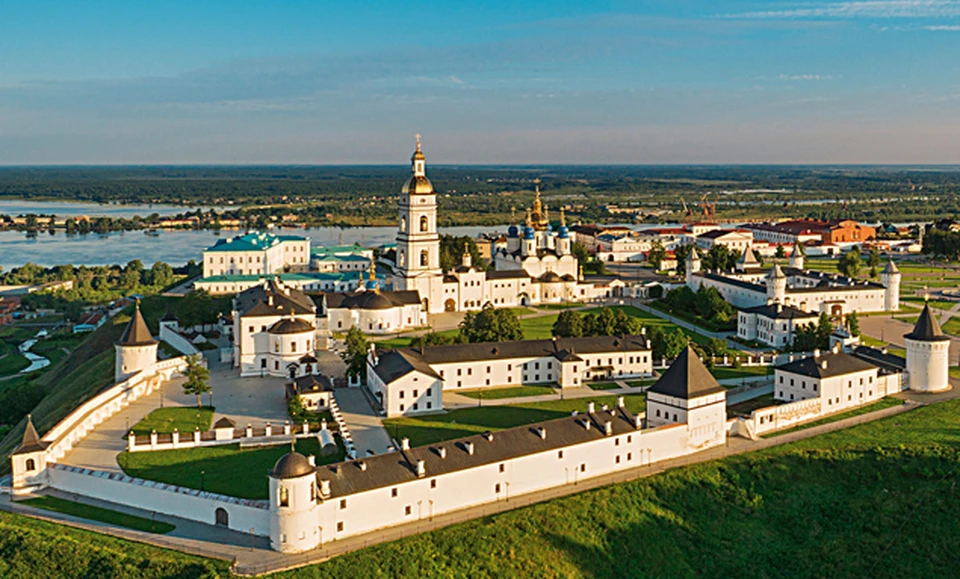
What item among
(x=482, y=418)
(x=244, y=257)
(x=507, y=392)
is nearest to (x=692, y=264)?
(x=507, y=392)

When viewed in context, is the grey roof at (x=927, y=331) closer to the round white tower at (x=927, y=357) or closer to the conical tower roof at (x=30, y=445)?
the round white tower at (x=927, y=357)

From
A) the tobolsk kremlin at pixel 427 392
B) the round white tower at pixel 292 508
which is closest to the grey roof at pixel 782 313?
the tobolsk kremlin at pixel 427 392

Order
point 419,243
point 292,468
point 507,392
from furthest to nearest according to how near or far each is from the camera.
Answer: point 419,243
point 507,392
point 292,468

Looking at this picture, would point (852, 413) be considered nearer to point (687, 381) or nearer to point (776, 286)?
point (687, 381)

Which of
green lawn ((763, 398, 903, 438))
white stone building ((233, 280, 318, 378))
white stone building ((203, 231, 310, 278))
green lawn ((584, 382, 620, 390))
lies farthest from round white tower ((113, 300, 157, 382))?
green lawn ((763, 398, 903, 438))

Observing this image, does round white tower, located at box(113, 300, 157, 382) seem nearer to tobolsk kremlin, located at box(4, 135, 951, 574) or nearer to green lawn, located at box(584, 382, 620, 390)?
tobolsk kremlin, located at box(4, 135, 951, 574)
